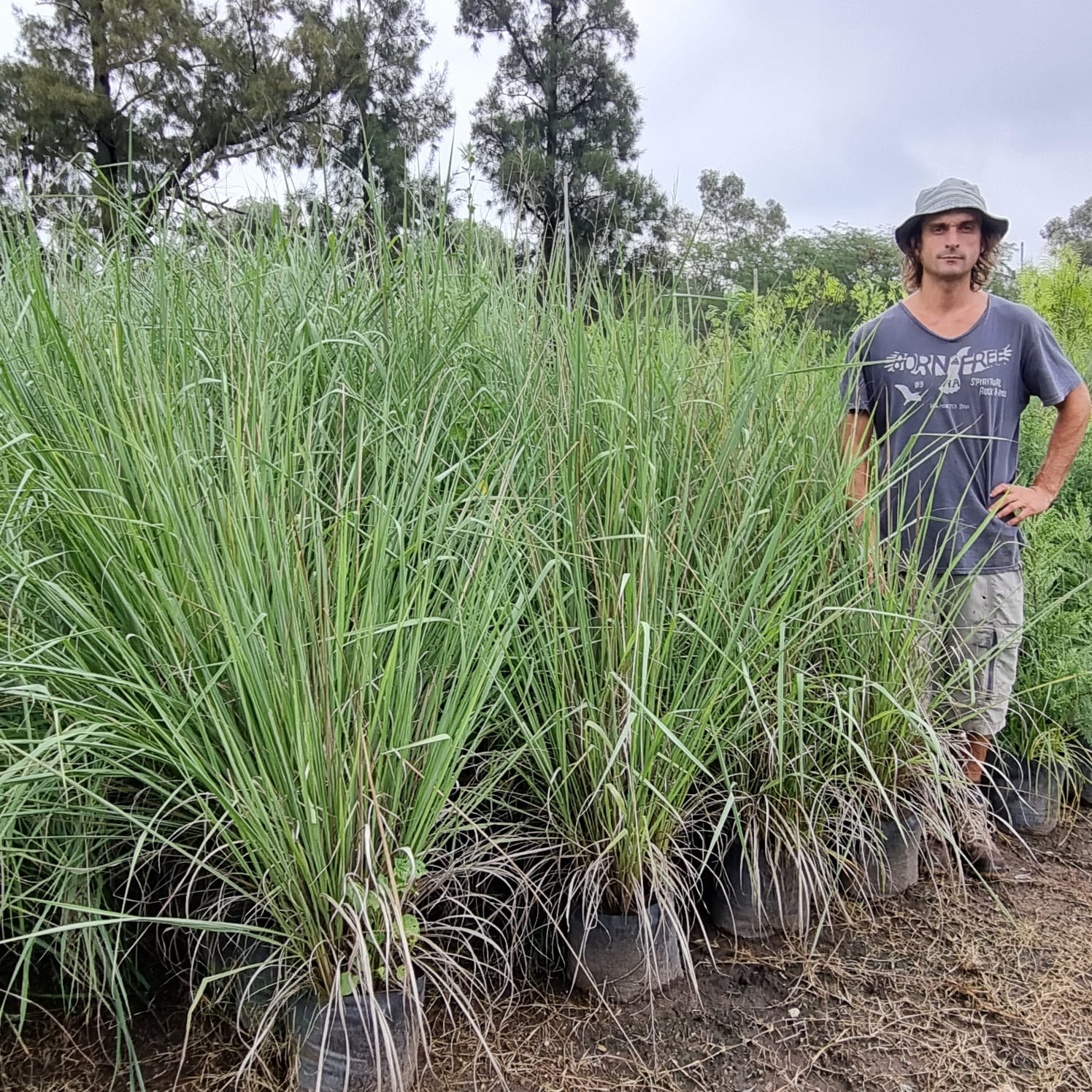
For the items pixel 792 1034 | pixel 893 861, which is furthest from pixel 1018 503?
pixel 792 1034

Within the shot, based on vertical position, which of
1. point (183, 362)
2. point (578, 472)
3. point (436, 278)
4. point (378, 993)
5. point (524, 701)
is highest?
point (436, 278)

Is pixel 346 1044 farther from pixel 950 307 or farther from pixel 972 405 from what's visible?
pixel 950 307

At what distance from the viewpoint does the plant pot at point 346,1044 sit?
1.04 m

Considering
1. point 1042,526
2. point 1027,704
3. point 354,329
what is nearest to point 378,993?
point 354,329

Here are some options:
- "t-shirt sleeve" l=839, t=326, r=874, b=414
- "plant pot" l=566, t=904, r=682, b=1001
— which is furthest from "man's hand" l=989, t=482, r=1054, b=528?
"plant pot" l=566, t=904, r=682, b=1001

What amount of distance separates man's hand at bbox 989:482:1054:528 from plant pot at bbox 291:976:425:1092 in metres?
1.87

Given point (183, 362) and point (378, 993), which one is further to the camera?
point (183, 362)

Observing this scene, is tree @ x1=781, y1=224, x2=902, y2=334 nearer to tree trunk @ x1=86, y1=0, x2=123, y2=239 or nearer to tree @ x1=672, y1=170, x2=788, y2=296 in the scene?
tree @ x1=672, y1=170, x2=788, y2=296

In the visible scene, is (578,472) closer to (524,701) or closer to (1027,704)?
(524,701)

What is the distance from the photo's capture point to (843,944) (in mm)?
1558

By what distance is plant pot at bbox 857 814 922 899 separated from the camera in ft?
5.58

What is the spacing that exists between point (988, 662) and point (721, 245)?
1.40m

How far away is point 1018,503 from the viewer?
2.01 meters

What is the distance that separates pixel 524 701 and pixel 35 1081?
95 cm
